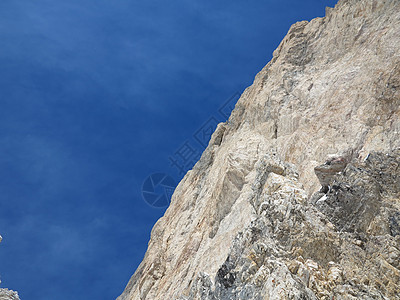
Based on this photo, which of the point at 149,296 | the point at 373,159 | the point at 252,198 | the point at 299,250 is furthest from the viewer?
the point at 149,296

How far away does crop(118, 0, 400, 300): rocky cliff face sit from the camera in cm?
1622

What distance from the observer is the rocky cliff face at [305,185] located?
16219mm

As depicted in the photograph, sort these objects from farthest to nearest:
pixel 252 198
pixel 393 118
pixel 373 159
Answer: pixel 393 118 < pixel 252 198 < pixel 373 159

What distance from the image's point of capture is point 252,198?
2227cm

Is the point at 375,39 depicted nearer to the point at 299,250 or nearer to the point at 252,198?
the point at 252,198

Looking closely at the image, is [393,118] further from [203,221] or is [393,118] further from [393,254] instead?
[203,221]

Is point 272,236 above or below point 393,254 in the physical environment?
above

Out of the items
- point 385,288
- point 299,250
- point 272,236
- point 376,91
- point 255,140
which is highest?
point 255,140

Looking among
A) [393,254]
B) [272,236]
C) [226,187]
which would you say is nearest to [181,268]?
[226,187]

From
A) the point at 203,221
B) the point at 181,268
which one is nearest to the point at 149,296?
the point at 181,268

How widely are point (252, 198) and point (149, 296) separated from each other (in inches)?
627

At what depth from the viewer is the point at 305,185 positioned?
24641mm

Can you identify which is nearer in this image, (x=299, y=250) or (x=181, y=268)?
(x=299, y=250)

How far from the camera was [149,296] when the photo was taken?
34125 millimetres
